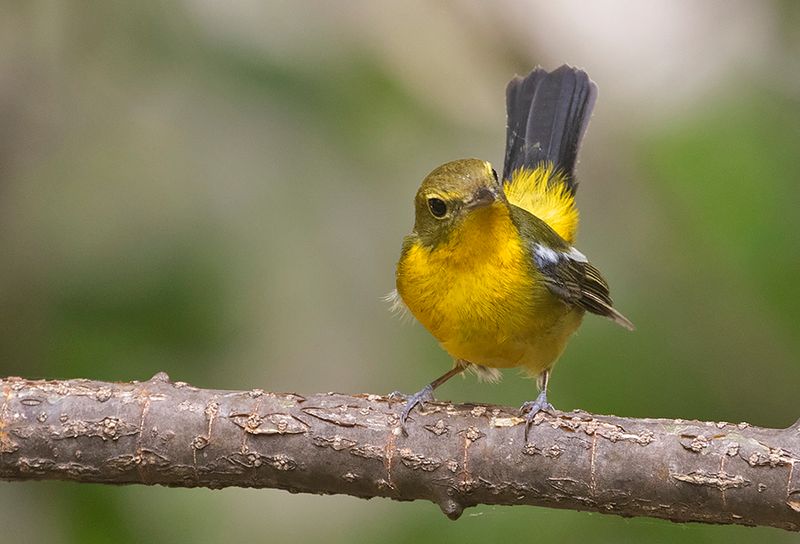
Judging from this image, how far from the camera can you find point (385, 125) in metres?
4.74

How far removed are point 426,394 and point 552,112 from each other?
2.13 metres

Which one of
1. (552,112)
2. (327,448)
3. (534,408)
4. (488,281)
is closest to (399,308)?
(488,281)

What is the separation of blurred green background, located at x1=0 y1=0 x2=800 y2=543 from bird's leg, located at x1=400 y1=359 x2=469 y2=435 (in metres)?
0.18

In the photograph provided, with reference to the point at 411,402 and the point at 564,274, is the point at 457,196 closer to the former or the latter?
the point at 564,274

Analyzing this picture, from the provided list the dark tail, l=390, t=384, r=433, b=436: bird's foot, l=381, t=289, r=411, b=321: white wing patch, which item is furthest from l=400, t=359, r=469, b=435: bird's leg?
the dark tail

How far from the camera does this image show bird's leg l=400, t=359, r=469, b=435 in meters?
3.26

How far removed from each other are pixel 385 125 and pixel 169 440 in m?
2.09

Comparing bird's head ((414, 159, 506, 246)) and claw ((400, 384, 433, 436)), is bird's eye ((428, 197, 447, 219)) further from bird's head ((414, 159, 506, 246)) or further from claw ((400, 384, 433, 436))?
claw ((400, 384, 433, 436))

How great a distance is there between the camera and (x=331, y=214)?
542cm

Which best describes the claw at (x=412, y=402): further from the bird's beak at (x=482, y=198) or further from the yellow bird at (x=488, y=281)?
the bird's beak at (x=482, y=198)

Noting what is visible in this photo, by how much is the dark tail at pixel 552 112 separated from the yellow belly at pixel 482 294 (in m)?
1.33

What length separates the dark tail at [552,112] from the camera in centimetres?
510

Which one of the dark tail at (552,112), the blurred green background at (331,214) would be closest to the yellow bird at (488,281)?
the blurred green background at (331,214)

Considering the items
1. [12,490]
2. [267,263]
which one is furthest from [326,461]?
[267,263]
